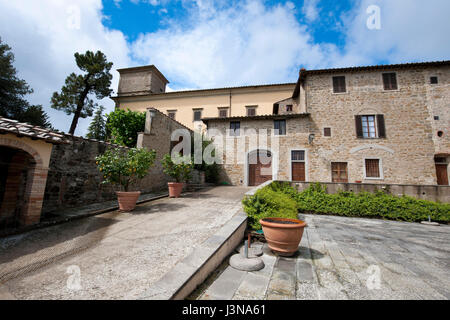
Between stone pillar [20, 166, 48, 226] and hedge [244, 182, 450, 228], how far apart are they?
6.50 meters

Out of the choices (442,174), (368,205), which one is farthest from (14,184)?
(442,174)

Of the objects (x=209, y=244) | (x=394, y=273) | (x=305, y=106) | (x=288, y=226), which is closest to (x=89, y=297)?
(x=209, y=244)

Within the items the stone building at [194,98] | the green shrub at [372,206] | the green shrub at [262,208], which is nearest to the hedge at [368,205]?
the green shrub at [372,206]

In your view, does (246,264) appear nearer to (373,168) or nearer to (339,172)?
(339,172)

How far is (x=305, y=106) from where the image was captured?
43.2 ft

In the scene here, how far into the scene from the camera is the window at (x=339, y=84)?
12.7 metres

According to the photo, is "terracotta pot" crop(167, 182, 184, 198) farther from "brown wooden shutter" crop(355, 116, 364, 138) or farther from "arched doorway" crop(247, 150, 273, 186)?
"brown wooden shutter" crop(355, 116, 364, 138)

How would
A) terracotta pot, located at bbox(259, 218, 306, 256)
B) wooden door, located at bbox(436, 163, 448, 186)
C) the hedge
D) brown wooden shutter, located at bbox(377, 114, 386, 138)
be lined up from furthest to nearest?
1. brown wooden shutter, located at bbox(377, 114, 386, 138)
2. wooden door, located at bbox(436, 163, 448, 186)
3. the hedge
4. terracotta pot, located at bbox(259, 218, 306, 256)

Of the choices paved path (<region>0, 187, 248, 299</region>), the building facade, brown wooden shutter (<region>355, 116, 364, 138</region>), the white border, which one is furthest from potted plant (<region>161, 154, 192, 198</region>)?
brown wooden shutter (<region>355, 116, 364, 138</region>)

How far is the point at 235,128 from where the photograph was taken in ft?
47.2

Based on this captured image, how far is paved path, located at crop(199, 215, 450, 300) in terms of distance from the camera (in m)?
2.33

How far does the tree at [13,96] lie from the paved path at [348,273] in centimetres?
2278

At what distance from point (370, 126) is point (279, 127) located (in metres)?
5.77

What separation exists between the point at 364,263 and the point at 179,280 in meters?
3.17
